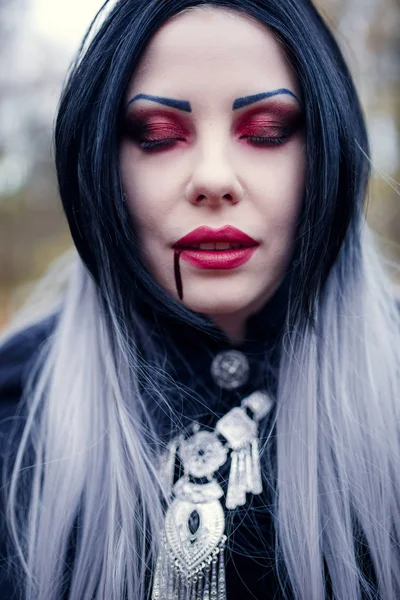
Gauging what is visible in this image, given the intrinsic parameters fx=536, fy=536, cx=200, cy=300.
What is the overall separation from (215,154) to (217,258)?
0.48 ft

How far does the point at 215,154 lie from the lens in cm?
75

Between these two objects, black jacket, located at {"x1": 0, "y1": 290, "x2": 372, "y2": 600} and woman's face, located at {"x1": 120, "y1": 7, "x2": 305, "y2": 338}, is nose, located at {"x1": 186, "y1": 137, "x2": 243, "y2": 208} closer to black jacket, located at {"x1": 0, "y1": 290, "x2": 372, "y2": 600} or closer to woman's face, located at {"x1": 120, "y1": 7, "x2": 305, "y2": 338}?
woman's face, located at {"x1": 120, "y1": 7, "x2": 305, "y2": 338}

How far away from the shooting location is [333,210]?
0.80m

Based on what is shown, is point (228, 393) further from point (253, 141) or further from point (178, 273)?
point (253, 141)

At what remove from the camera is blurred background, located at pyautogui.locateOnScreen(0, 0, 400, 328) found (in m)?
4.04

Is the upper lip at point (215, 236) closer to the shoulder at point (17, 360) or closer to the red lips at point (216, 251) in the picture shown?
the red lips at point (216, 251)

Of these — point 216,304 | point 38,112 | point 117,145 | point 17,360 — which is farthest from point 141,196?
point 38,112

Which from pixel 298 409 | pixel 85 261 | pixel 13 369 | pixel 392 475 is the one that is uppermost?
pixel 85 261

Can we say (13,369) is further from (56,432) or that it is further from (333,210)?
(333,210)

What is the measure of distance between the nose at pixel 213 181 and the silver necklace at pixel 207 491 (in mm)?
270

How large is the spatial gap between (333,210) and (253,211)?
Answer: 125 mm

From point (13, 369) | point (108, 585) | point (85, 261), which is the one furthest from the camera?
point (13, 369)

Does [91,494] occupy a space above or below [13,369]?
below

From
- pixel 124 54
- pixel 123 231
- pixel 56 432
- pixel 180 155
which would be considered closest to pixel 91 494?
pixel 56 432
